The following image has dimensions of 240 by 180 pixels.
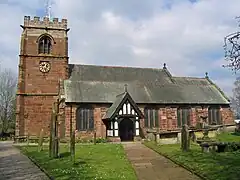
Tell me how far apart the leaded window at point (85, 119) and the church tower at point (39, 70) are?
4.59 meters

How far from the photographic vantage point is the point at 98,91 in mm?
35656

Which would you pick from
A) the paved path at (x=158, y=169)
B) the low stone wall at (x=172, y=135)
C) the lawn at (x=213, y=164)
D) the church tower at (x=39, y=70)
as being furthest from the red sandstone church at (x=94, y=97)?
the lawn at (x=213, y=164)

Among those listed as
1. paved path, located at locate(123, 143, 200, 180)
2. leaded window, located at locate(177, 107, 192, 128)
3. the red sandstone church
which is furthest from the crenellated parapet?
paved path, located at locate(123, 143, 200, 180)

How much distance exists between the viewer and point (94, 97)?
113 ft

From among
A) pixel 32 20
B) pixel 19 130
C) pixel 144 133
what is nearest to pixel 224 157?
pixel 144 133

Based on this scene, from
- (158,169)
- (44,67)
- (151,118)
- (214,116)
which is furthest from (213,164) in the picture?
(44,67)

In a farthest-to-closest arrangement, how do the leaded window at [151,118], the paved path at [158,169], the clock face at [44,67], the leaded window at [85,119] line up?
1. the clock face at [44,67]
2. the leaded window at [151,118]
3. the leaded window at [85,119]
4. the paved path at [158,169]

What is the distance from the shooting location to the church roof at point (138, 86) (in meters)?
35.2

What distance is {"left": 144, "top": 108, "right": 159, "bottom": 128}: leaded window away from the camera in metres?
35.6

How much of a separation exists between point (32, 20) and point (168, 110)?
2113 centimetres

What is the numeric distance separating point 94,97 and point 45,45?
33.1ft

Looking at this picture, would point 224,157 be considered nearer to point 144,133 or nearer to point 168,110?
point 144,133

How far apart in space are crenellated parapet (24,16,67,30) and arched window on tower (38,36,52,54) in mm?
1698

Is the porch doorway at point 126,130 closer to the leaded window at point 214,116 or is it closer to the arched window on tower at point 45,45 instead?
the leaded window at point 214,116
